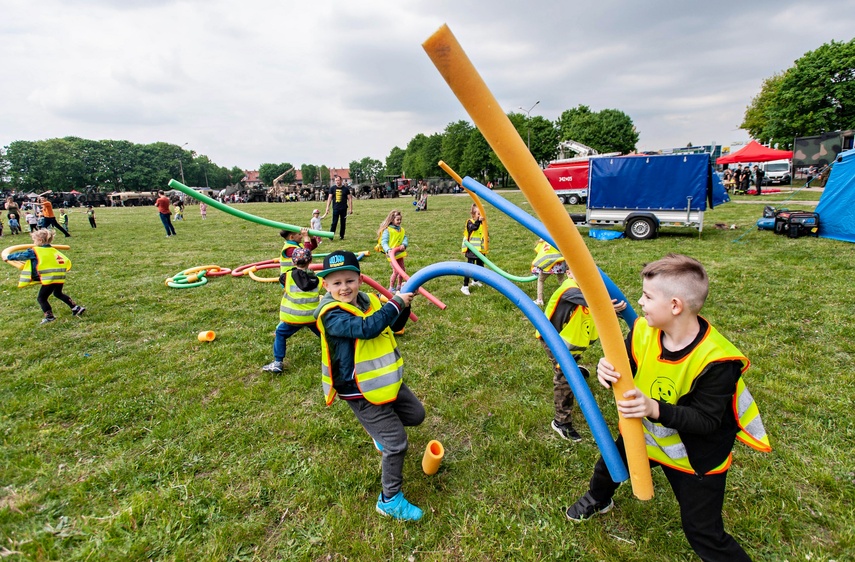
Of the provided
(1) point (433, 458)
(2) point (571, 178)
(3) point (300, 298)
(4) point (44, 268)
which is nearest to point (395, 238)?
(3) point (300, 298)

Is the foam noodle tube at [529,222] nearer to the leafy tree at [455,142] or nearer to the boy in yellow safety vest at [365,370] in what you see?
the boy in yellow safety vest at [365,370]

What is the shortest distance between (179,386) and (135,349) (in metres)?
1.98

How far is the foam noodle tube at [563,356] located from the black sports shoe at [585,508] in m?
0.79

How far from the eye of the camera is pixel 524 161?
5.52 ft

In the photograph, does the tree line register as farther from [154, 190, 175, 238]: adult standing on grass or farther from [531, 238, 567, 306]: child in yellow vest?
[531, 238, 567, 306]: child in yellow vest

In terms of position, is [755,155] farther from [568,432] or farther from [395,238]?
[568,432]

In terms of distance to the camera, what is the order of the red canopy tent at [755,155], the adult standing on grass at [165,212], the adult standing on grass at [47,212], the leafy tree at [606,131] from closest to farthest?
the adult standing on grass at [47,212] → the adult standing on grass at [165,212] → the red canopy tent at [755,155] → the leafy tree at [606,131]

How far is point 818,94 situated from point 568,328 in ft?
184

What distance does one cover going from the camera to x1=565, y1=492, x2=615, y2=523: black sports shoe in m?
3.19

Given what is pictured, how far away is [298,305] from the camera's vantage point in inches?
219

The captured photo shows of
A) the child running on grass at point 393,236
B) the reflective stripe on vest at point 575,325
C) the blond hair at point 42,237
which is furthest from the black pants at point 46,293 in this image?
the reflective stripe on vest at point 575,325

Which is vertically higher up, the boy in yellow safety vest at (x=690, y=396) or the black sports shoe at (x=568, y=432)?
the boy in yellow safety vest at (x=690, y=396)

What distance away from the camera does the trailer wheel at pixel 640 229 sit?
15.1 meters

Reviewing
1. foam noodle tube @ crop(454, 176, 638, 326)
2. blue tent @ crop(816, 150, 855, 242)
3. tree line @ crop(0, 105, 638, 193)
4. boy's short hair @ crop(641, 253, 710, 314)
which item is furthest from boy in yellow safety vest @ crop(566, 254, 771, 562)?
tree line @ crop(0, 105, 638, 193)
